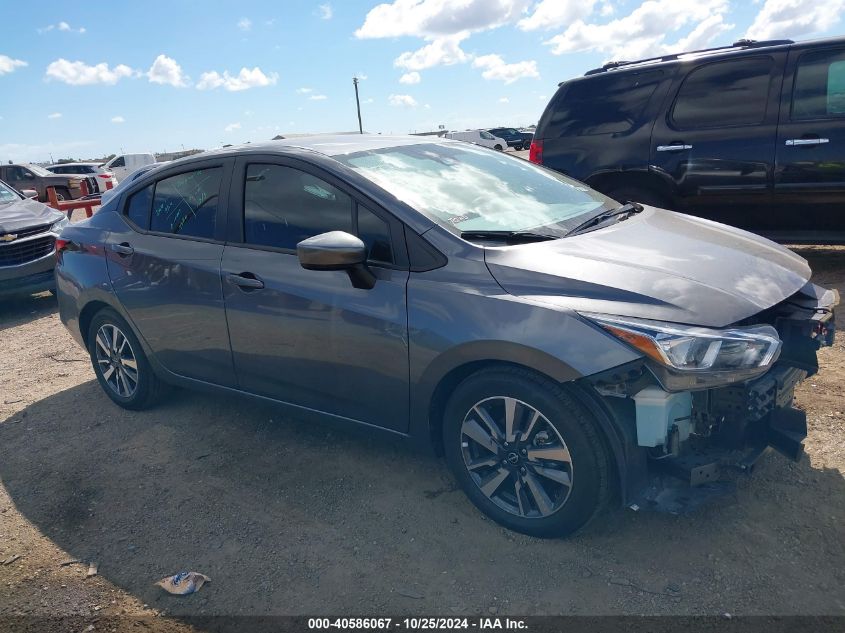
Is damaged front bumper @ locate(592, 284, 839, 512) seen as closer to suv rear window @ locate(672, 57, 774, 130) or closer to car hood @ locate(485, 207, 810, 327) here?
car hood @ locate(485, 207, 810, 327)

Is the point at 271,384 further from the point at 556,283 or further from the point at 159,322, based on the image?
the point at 556,283

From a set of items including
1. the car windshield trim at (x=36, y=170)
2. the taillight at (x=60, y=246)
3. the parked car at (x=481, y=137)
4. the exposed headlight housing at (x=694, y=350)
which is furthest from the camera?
the parked car at (x=481, y=137)

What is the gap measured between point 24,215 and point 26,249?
606mm

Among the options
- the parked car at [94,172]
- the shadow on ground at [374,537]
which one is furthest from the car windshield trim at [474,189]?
the parked car at [94,172]

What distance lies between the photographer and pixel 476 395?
2760 mm

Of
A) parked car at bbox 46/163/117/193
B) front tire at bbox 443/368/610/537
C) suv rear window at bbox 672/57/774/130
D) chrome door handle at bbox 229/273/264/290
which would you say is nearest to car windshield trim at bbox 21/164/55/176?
parked car at bbox 46/163/117/193

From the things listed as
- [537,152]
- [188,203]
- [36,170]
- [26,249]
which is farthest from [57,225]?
[36,170]

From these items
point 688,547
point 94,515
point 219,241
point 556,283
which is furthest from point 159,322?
point 688,547

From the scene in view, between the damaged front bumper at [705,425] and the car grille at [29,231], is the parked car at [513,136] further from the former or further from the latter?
the damaged front bumper at [705,425]

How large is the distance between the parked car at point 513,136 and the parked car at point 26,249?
1308 inches

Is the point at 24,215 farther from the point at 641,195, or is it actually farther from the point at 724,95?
the point at 724,95

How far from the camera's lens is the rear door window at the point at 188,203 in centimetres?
373

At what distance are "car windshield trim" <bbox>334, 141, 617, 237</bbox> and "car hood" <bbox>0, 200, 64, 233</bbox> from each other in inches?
236

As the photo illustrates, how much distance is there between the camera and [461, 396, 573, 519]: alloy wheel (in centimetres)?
266
